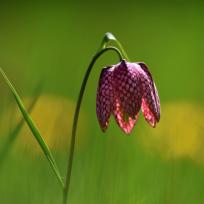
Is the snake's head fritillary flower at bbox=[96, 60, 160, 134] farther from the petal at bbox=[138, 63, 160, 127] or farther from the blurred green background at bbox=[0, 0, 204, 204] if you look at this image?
the blurred green background at bbox=[0, 0, 204, 204]

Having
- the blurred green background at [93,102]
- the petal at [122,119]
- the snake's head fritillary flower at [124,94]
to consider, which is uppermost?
the snake's head fritillary flower at [124,94]

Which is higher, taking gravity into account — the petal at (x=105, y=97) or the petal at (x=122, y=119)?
the petal at (x=105, y=97)

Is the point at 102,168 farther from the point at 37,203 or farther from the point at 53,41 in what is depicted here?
the point at 53,41

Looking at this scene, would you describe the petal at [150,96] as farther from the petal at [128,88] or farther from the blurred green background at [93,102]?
the blurred green background at [93,102]

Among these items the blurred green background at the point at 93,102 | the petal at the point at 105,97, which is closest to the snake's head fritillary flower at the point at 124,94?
the petal at the point at 105,97

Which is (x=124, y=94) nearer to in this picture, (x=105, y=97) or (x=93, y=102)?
(x=105, y=97)

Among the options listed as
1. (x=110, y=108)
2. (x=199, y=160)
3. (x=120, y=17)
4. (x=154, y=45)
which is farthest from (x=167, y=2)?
(x=110, y=108)

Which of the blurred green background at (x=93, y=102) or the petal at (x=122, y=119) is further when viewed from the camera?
Result: the petal at (x=122, y=119)

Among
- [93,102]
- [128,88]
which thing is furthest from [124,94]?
[93,102]
